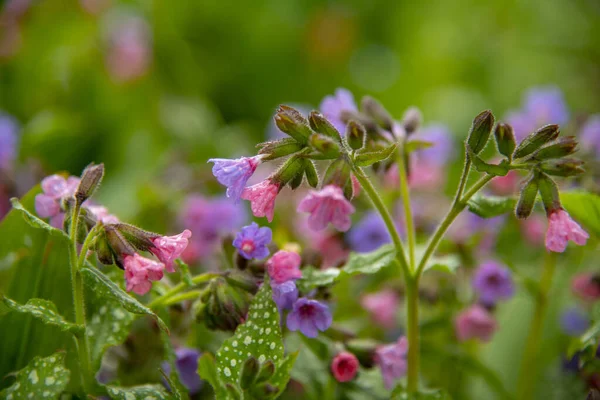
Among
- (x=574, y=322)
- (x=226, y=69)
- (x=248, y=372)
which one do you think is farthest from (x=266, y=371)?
(x=226, y=69)

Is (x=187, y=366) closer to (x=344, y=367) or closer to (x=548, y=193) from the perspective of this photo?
(x=344, y=367)

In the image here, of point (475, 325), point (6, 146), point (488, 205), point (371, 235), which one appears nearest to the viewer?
point (488, 205)

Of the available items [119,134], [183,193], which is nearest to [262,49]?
[119,134]

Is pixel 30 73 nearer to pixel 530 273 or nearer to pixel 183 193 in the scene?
pixel 183 193

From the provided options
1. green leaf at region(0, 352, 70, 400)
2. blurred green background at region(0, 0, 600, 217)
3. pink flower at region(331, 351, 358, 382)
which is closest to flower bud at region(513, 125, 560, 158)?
pink flower at region(331, 351, 358, 382)

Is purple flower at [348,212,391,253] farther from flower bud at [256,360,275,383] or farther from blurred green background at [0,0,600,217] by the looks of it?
blurred green background at [0,0,600,217]
